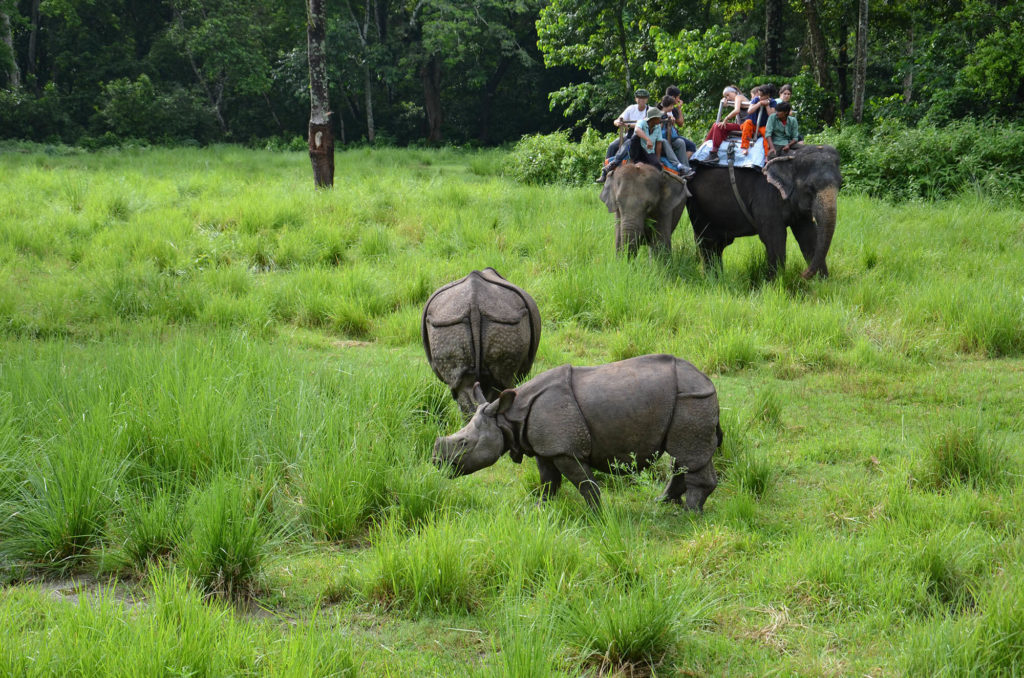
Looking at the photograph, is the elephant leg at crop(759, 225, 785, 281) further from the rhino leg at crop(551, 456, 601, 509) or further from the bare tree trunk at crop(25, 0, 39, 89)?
the bare tree trunk at crop(25, 0, 39, 89)

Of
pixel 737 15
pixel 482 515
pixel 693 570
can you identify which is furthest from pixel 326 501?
pixel 737 15

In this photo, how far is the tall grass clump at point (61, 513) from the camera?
3883mm

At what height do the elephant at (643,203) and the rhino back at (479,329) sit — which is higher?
the elephant at (643,203)

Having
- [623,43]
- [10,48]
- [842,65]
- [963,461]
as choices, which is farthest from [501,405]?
[10,48]

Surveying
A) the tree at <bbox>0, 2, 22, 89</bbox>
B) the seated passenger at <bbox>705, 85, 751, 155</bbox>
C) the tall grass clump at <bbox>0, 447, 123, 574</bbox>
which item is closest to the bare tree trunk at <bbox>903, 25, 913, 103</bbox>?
the seated passenger at <bbox>705, 85, 751, 155</bbox>

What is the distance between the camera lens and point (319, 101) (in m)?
14.3

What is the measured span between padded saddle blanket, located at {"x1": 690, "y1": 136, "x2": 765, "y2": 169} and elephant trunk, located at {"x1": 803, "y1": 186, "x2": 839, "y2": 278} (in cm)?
81

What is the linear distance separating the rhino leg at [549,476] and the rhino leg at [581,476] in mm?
147

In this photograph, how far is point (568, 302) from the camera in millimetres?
8367

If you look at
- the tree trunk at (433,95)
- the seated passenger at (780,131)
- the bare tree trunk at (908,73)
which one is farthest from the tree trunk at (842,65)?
the seated passenger at (780,131)

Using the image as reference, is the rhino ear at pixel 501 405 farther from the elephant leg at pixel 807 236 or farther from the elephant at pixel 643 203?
Answer: the elephant leg at pixel 807 236

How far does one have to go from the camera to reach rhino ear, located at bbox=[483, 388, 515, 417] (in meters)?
4.39

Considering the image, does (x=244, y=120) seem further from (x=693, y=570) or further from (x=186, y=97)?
(x=693, y=570)

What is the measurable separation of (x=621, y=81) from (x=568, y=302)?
1968 centimetres
